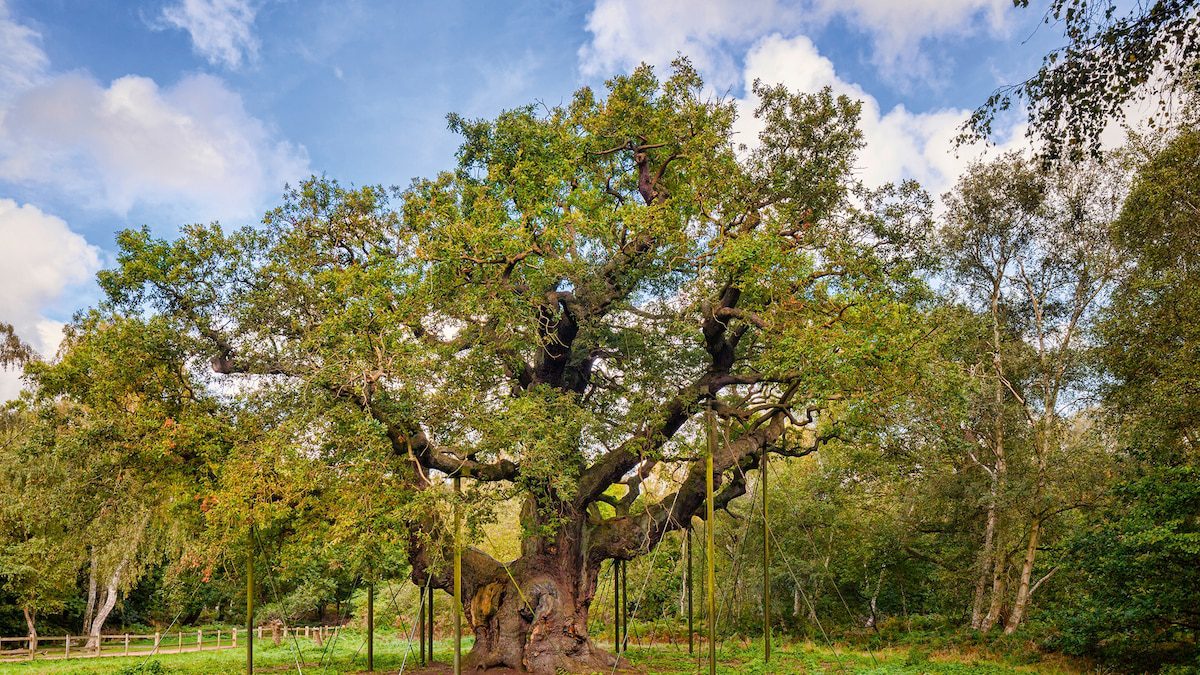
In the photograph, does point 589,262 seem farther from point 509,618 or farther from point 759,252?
point 509,618

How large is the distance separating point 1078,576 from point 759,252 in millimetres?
16546

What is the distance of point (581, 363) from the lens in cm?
1848

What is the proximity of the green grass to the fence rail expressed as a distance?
73.6 inches

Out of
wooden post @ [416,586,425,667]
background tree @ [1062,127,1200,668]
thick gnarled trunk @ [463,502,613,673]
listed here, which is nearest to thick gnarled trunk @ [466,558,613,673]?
thick gnarled trunk @ [463,502,613,673]

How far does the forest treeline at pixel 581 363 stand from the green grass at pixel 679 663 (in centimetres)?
213

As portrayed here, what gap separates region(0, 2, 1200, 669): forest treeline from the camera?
13609 mm

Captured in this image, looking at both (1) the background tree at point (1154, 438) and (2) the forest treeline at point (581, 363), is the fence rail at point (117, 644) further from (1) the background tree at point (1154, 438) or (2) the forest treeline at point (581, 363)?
(1) the background tree at point (1154, 438)

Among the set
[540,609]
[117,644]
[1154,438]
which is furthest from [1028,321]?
[117,644]

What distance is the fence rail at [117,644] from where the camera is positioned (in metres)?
25.6

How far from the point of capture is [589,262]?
1642 cm

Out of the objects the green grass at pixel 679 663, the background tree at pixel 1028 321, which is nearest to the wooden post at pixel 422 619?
the green grass at pixel 679 663

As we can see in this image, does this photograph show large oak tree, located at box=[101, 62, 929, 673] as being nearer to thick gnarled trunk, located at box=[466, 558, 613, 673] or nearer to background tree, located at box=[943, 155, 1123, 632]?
thick gnarled trunk, located at box=[466, 558, 613, 673]

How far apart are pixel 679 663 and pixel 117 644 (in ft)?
83.4

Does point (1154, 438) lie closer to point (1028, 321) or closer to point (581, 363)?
point (1028, 321)
